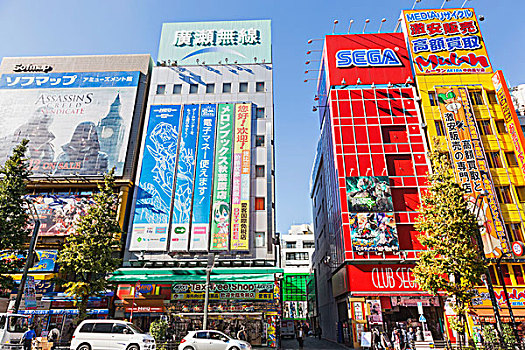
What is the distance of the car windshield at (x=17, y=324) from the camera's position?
19.2 meters

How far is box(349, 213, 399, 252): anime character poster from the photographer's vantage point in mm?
28906

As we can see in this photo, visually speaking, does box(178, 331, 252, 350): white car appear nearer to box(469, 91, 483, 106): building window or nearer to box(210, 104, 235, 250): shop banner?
box(210, 104, 235, 250): shop banner

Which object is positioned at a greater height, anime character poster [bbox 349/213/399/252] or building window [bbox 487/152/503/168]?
building window [bbox 487/152/503/168]

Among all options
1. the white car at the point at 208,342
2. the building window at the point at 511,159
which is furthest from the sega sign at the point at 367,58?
the white car at the point at 208,342

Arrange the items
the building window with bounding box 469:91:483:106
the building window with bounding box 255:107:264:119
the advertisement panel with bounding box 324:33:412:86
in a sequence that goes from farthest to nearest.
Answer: the advertisement panel with bounding box 324:33:412:86 → the building window with bounding box 255:107:264:119 → the building window with bounding box 469:91:483:106

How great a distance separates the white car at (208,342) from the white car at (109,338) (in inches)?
81.9

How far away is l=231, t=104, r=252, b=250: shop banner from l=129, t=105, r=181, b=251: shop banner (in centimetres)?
612

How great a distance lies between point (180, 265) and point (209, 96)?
1830 centimetres

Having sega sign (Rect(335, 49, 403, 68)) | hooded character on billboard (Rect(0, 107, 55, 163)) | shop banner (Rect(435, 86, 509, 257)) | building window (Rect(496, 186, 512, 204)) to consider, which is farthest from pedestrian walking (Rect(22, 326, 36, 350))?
building window (Rect(496, 186, 512, 204))

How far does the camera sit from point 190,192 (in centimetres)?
3238

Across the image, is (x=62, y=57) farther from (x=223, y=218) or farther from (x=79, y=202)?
(x=223, y=218)

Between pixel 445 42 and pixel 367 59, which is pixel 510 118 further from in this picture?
pixel 367 59

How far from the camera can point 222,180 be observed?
1277 inches

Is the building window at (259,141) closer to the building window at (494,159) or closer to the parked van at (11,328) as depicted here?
the building window at (494,159)
